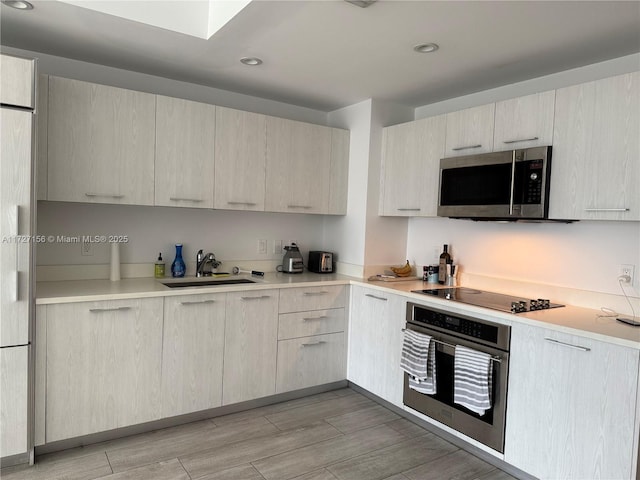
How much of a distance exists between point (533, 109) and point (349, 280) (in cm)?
169

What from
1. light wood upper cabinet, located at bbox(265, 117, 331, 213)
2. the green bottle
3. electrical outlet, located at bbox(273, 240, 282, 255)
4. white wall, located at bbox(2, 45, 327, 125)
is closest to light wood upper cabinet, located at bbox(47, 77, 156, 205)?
white wall, located at bbox(2, 45, 327, 125)

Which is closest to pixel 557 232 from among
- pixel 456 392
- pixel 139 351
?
pixel 456 392

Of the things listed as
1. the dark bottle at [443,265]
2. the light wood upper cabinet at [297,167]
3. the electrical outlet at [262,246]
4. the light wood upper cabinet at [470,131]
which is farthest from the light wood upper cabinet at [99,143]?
the dark bottle at [443,265]

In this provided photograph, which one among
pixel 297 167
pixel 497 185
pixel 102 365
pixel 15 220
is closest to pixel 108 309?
pixel 102 365

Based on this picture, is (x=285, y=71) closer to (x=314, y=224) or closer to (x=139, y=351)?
(x=314, y=224)

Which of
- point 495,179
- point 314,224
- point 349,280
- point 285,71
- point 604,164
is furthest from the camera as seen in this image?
point 314,224

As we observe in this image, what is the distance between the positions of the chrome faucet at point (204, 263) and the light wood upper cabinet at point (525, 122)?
6.96ft

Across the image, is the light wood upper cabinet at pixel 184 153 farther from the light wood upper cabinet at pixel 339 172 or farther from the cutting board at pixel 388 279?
the cutting board at pixel 388 279

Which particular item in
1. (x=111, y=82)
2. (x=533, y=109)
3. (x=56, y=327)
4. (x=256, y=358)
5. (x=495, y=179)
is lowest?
(x=256, y=358)

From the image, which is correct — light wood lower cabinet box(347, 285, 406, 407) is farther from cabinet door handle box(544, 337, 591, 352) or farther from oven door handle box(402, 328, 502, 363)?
cabinet door handle box(544, 337, 591, 352)

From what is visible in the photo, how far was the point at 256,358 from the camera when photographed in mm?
2996

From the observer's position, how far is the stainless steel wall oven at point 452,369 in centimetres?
233

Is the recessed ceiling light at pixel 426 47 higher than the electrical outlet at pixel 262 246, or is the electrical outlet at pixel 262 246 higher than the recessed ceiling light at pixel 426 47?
the recessed ceiling light at pixel 426 47

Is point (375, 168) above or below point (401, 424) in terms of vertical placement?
above
